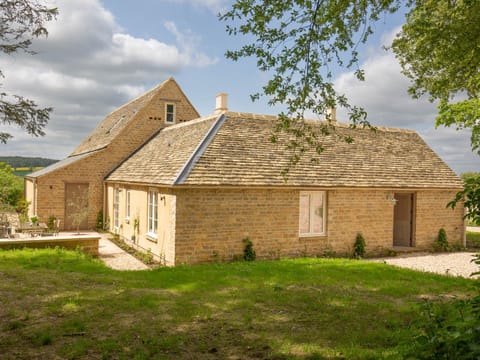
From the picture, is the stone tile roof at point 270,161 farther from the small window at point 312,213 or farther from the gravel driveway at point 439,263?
the gravel driveway at point 439,263

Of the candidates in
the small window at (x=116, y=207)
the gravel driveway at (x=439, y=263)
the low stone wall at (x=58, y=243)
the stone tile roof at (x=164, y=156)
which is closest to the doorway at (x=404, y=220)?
the gravel driveway at (x=439, y=263)

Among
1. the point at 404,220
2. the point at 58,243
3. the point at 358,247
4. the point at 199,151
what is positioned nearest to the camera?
the point at 58,243

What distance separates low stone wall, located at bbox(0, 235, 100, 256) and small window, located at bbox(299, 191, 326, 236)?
27.3 feet

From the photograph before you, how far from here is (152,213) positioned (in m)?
16.6

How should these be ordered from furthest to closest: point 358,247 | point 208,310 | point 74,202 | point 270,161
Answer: point 74,202 < point 358,247 < point 270,161 < point 208,310

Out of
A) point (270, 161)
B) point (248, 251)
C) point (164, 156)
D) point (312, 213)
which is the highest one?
point (164, 156)

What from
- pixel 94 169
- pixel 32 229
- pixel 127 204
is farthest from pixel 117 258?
pixel 94 169

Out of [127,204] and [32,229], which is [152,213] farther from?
[32,229]

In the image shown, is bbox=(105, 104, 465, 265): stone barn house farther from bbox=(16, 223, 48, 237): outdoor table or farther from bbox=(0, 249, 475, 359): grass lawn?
bbox=(16, 223, 48, 237): outdoor table

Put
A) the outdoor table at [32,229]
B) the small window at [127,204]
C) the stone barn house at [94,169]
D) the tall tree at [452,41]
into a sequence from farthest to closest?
the stone barn house at [94,169] → the small window at [127,204] → the outdoor table at [32,229] → the tall tree at [452,41]

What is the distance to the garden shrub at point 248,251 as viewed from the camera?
15.0m

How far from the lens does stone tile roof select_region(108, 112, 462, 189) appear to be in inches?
608

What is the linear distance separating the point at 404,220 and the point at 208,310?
50.4 feet

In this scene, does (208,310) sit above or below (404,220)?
below
